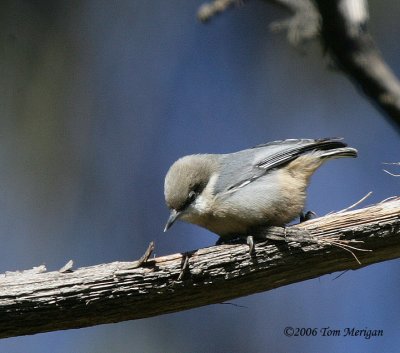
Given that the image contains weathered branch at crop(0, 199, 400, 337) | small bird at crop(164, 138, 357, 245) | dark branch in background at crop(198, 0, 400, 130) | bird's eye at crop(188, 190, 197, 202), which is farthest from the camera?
bird's eye at crop(188, 190, 197, 202)

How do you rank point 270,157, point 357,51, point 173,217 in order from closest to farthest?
1. point 357,51
2. point 173,217
3. point 270,157

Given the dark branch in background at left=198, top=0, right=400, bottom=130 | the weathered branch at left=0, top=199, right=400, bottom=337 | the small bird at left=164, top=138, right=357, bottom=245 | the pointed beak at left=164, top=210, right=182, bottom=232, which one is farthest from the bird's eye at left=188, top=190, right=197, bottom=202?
the dark branch in background at left=198, top=0, right=400, bottom=130

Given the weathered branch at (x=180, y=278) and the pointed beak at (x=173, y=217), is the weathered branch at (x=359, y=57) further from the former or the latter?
the pointed beak at (x=173, y=217)

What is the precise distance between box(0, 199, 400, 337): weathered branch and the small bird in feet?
1.33

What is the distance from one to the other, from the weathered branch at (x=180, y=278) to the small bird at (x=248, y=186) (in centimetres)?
41

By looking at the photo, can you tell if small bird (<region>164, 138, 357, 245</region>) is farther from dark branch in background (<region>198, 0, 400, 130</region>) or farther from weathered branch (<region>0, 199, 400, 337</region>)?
dark branch in background (<region>198, 0, 400, 130</region>)

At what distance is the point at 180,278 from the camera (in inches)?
126

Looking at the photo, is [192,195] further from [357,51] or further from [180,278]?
[357,51]

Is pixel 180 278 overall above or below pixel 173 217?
below

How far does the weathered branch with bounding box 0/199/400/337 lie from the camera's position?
125 inches

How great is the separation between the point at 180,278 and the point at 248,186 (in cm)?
88

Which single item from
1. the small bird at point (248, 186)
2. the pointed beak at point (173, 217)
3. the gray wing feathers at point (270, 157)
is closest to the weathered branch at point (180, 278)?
the small bird at point (248, 186)

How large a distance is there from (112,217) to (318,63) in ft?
7.51

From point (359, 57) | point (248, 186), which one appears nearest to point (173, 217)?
point (248, 186)
